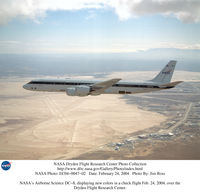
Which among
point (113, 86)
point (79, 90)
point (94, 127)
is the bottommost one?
point (94, 127)

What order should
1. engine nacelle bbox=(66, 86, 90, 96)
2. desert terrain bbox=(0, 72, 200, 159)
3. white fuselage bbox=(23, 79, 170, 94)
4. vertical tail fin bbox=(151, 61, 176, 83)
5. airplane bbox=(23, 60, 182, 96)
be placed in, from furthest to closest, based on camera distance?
desert terrain bbox=(0, 72, 200, 159)
vertical tail fin bbox=(151, 61, 176, 83)
white fuselage bbox=(23, 79, 170, 94)
airplane bbox=(23, 60, 182, 96)
engine nacelle bbox=(66, 86, 90, 96)

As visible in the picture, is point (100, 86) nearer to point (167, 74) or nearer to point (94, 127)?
point (167, 74)

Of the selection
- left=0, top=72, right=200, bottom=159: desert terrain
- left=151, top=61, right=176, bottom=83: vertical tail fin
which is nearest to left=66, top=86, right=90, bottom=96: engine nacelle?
left=151, top=61, right=176, bottom=83: vertical tail fin

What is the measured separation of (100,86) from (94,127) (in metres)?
59.3

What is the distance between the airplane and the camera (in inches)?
1480

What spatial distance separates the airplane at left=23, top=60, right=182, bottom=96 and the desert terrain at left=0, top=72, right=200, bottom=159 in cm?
3403

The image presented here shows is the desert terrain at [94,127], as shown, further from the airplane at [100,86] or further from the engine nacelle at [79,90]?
the engine nacelle at [79,90]

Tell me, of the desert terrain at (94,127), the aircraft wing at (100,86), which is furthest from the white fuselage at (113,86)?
the desert terrain at (94,127)

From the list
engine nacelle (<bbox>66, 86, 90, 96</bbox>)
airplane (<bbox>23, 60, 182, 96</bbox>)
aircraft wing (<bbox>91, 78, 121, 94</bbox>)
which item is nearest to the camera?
aircraft wing (<bbox>91, 78, 121, 94</bbox>)

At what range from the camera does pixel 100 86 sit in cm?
3800

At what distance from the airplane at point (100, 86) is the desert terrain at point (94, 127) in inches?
1340

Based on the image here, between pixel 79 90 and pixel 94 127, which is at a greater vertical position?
pixel 79 90

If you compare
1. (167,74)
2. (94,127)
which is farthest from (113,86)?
(94,127)

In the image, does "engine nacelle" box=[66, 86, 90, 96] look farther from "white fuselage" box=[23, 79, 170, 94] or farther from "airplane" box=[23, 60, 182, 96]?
"white fuselage" box=[23, 79, 170, 94]
